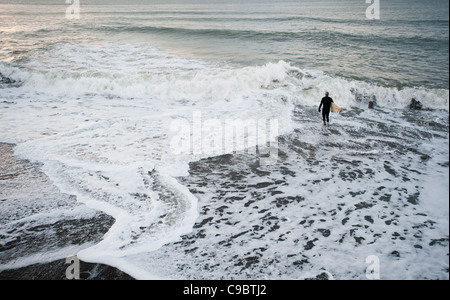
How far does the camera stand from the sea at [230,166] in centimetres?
437

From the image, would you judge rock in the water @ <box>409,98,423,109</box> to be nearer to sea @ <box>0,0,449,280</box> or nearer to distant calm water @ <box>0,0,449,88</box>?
sea @ <box>0,0,449,280</box>

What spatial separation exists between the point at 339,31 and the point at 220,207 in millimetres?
29162

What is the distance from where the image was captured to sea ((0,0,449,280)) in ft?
14.3

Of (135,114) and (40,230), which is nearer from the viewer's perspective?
(40,230)

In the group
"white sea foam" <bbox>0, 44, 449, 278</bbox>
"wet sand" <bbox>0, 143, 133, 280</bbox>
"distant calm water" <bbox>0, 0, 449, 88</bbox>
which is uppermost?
"distant calm water" <bbox>0, 0, 449, 88</bbox>

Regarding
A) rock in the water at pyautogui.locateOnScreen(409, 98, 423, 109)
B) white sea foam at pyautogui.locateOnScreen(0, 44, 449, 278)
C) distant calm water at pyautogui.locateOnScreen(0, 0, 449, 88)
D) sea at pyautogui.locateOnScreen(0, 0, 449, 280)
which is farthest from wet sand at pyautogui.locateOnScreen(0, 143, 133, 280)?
distant calm water at pyautogui.locateOnScreen(0, 0, 449, 88)

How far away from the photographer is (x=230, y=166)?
24.0ft

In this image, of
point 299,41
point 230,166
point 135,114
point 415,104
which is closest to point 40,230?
point 230,166

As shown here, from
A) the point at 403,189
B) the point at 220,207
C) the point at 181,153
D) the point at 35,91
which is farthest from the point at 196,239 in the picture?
the point at 35,91

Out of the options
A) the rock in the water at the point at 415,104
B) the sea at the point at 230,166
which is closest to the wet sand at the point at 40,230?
the sea at the point at 230,166

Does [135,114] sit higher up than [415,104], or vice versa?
A: [415,104]

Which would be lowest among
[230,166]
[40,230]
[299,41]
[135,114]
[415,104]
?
[40,230]

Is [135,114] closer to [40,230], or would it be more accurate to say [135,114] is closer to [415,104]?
[40,230]
